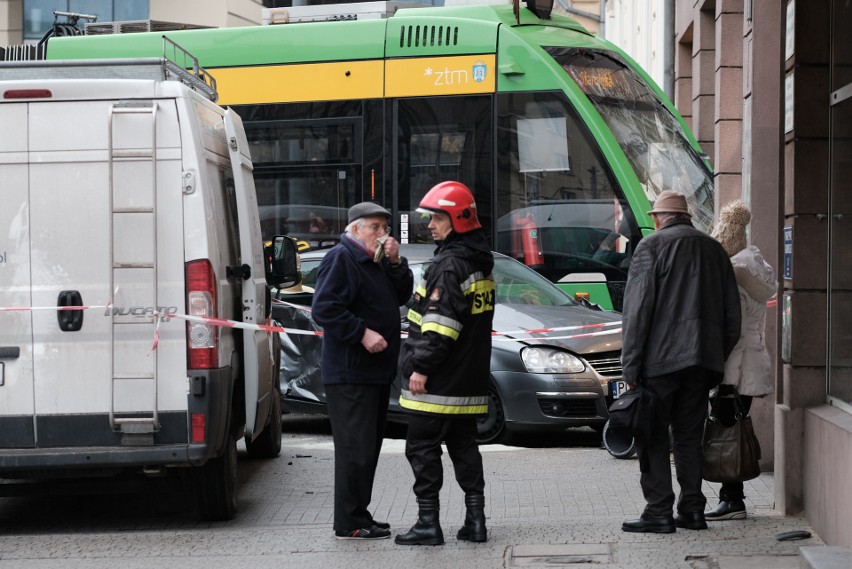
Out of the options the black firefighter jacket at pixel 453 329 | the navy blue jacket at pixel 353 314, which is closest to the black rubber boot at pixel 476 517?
the black firefighter jacket at pixel 453 329

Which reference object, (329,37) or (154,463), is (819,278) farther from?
(329,37)

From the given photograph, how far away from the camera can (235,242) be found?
307 inches

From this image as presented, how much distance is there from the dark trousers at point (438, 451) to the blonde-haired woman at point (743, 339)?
1.43 meters

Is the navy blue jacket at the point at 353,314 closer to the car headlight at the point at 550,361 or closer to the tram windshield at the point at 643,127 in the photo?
the car headlight at the point at 550,361

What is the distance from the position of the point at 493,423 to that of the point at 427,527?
3484mm

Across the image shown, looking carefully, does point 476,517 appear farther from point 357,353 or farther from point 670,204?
point 670,204

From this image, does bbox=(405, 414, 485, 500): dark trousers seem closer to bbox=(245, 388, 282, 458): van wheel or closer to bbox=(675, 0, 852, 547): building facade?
bbox=(675, 0, 852, 547): building facade

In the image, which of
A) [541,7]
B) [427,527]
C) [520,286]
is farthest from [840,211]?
[541,7]

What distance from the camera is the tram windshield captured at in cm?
1296

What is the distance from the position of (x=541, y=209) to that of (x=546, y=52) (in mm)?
1486

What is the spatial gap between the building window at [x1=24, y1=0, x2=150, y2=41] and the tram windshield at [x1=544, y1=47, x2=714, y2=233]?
64.3 ft

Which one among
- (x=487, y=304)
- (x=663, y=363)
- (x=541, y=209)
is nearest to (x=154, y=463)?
(x=487, y=304)

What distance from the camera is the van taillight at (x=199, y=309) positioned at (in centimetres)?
693

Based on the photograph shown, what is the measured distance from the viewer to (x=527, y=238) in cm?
1303
